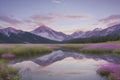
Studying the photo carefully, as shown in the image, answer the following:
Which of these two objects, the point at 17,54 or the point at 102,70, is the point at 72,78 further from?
the point at 17,54

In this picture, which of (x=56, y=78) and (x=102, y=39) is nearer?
(x=56, y=78)

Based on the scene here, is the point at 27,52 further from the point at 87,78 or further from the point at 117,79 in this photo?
the point at 117,79

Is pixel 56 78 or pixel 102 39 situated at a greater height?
pixel 102 39

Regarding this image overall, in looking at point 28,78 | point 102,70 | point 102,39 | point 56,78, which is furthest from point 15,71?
point 102,39

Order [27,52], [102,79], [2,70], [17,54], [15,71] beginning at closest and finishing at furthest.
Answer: [2,70] → [102,79] → [15,71] → [17,54] → [27,52]

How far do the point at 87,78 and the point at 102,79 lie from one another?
0.99 meters

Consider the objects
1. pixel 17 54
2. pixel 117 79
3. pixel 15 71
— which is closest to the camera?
pixel 117 79

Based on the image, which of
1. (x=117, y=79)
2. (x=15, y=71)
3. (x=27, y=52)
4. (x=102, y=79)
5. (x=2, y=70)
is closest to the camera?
(x=117, y=79)

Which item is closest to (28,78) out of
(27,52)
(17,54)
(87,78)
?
(87,78)

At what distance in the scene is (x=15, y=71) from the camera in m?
17.1

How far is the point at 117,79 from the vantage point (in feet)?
45.0

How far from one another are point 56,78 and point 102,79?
9.50 feet

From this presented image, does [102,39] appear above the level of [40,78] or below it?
above

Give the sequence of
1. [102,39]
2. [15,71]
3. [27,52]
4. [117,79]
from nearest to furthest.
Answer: [117,79] < [15,71] < [27,52] < [102,39]
